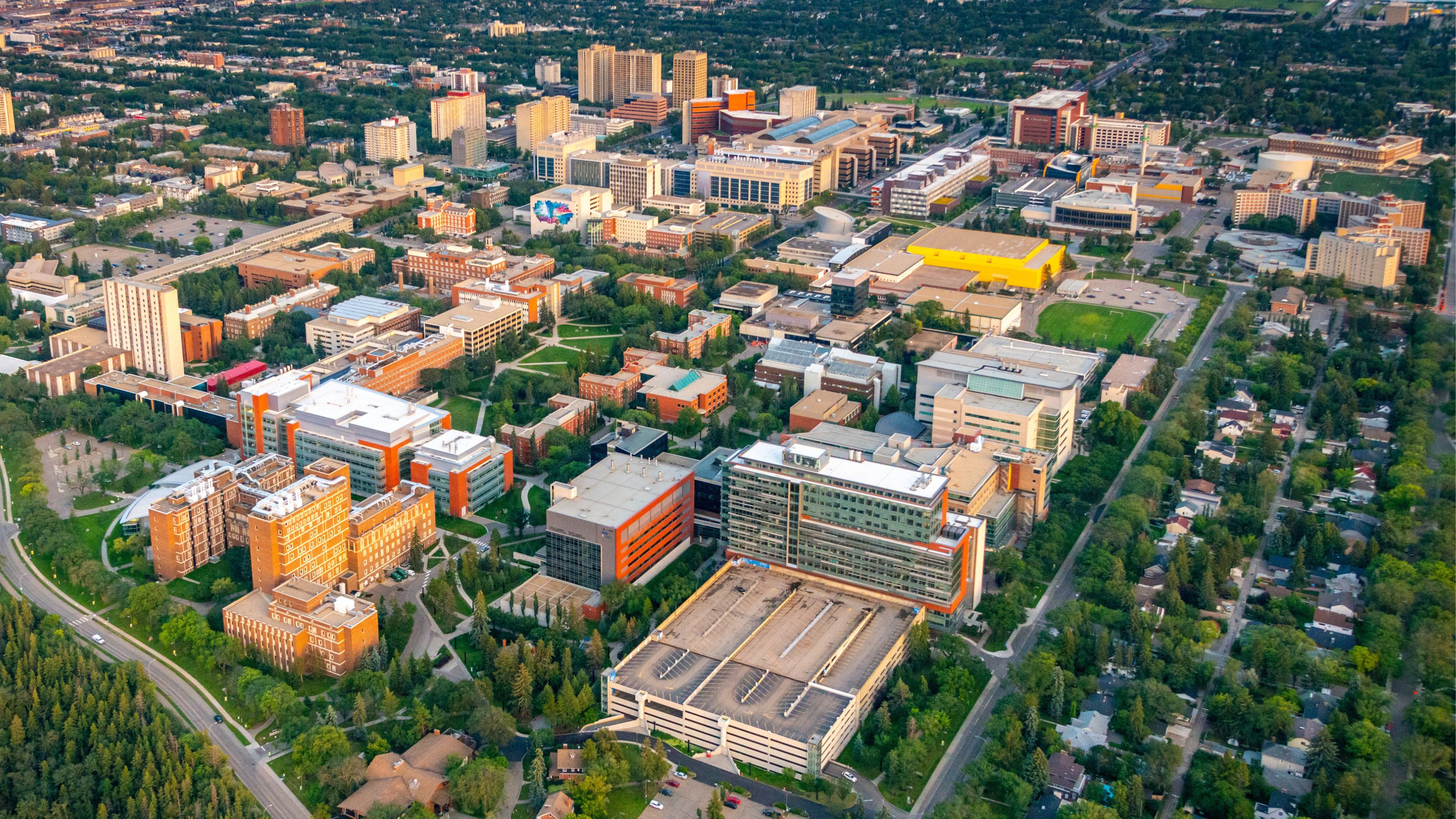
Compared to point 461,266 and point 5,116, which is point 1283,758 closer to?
point 461,266

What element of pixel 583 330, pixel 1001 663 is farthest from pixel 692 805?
pixel 583 330

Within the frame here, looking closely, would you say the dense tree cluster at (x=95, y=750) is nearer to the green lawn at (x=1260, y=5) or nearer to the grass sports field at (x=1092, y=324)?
the grass sports field at (x=1092, y=324)

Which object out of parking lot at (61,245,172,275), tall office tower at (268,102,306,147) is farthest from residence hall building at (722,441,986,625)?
tall office tower at (268,102,306,147)

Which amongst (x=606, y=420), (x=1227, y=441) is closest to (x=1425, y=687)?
(x=1227, y=441)

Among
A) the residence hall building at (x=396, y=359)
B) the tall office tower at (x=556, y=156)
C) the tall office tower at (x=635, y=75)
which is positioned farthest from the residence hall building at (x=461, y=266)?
the tall office tower at (x=635, y=75)

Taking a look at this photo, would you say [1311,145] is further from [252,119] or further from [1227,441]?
[252,119]
